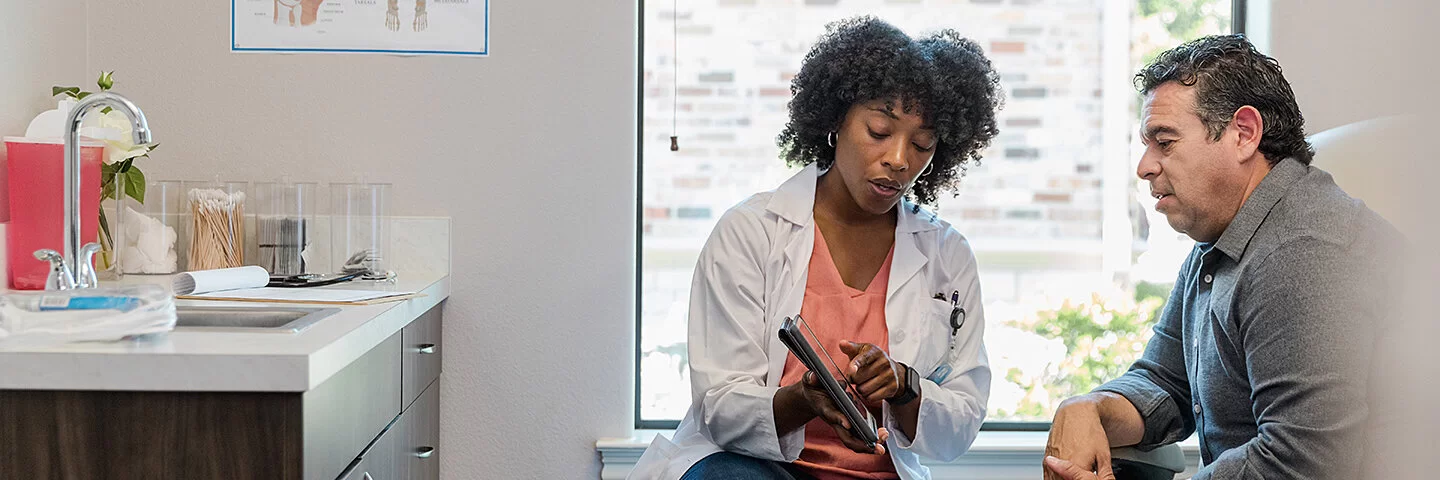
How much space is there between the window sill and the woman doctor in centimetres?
53

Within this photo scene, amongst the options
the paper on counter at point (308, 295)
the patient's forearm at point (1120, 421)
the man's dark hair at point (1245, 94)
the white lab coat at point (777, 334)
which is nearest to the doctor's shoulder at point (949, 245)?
the white lab coat at point (777, 334)

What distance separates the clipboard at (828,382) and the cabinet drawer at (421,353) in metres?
A: 0.75

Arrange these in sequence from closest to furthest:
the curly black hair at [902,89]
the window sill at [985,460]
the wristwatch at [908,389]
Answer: the wristwatch at [908,389] < the curly black hair at [902,89] < the window sill at [985,460]

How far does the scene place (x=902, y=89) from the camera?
5.94ft

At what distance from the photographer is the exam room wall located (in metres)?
2.31

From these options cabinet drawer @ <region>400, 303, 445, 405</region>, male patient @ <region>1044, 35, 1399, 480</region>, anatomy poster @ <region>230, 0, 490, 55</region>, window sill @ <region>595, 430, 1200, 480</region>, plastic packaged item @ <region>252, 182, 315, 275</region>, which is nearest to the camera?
male patient @ <region>1044, 35, 1399, 480</region>

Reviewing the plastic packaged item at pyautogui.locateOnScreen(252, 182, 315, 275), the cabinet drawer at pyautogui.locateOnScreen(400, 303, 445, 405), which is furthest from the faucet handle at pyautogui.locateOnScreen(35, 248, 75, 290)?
the plastic packaged item at pyautogui.locateOnScreen(252, 182, 315, 275)

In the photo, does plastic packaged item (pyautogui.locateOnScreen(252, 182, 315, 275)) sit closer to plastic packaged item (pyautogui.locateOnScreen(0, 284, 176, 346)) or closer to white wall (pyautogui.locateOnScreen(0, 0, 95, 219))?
white wall (pyautogui.locateOnScreen(0, 0, 95, 219))

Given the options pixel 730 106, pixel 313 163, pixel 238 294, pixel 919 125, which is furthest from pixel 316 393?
pixel 730 106

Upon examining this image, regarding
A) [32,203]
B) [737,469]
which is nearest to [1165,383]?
[737,469]

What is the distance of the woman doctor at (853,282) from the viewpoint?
1757 mm

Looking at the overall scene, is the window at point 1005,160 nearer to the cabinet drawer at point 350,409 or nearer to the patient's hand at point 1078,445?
the cabinet drawer at point 350,409

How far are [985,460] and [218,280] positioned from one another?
1.61 meters

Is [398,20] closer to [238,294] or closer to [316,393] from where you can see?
[238,294]
